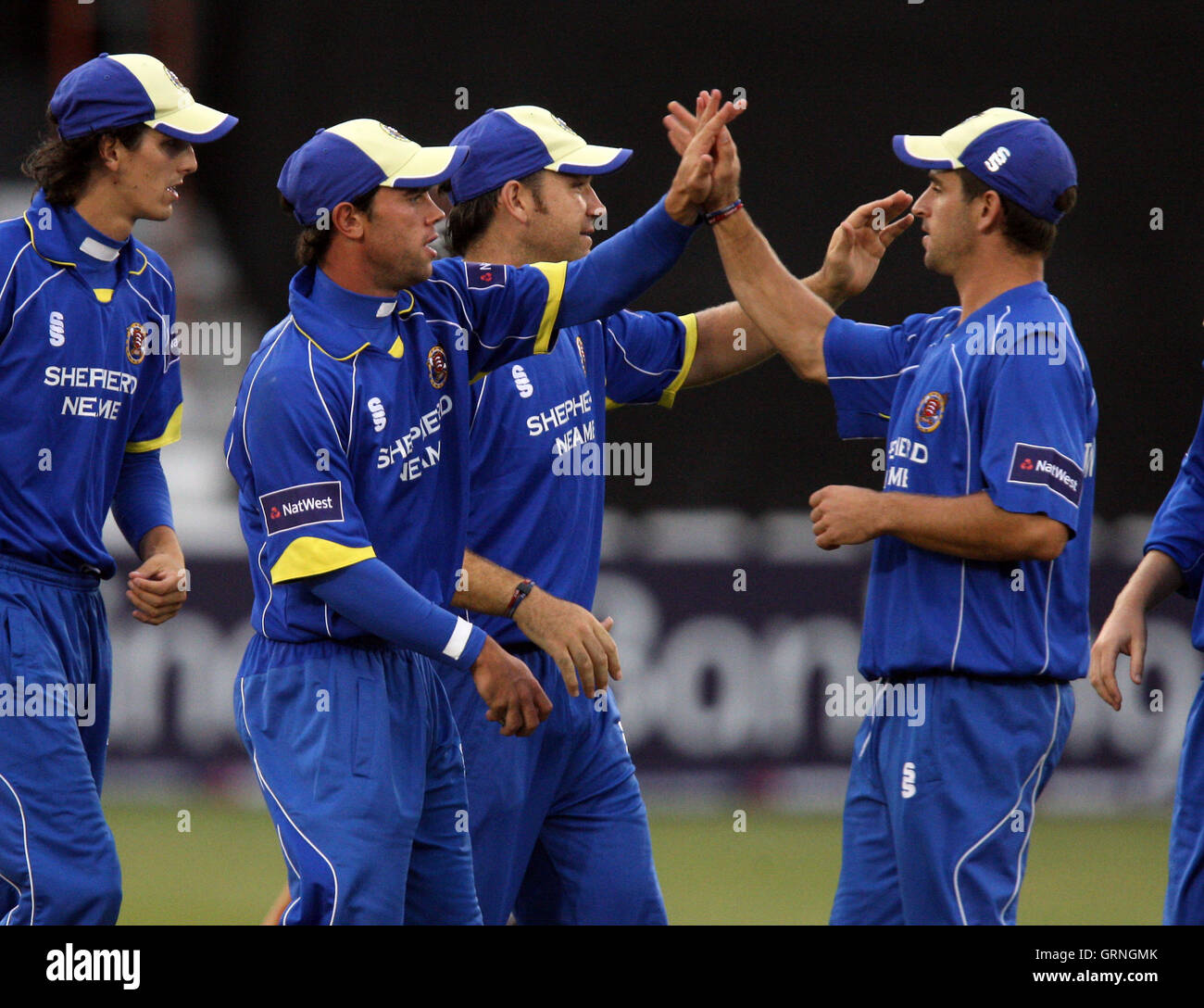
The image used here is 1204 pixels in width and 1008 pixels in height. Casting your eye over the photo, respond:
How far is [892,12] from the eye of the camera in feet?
32.1

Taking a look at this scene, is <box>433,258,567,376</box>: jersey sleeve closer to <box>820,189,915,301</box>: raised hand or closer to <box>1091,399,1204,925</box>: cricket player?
<box>820,189,915,301</box>: raised hand

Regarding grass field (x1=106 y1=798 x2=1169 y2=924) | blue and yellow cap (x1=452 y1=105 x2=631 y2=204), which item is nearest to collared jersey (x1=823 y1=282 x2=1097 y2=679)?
blue and yellow cap (x1=452 y1=105 x2=631 y2=204)

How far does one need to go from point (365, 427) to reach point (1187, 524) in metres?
2.06

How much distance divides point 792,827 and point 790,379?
8.40ft

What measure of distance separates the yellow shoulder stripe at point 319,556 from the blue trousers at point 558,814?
818 millimetres

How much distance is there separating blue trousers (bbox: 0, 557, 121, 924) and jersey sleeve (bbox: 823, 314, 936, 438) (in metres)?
2.01

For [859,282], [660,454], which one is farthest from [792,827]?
[859,282]

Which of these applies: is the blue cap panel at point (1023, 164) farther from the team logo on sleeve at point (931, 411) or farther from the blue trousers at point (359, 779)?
the blue trousers at point (359, 779)

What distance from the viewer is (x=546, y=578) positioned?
4355 millimetres

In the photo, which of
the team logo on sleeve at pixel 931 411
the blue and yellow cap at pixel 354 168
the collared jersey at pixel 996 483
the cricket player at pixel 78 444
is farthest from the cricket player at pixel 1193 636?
the cricket player at pixel 78 444

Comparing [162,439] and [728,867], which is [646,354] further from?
[728,867]

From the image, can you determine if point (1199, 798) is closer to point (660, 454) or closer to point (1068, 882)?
point (1068, 882)

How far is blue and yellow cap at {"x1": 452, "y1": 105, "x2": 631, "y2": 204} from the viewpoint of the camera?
4.61 meters

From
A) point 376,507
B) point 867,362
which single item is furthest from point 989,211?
point 376,507
